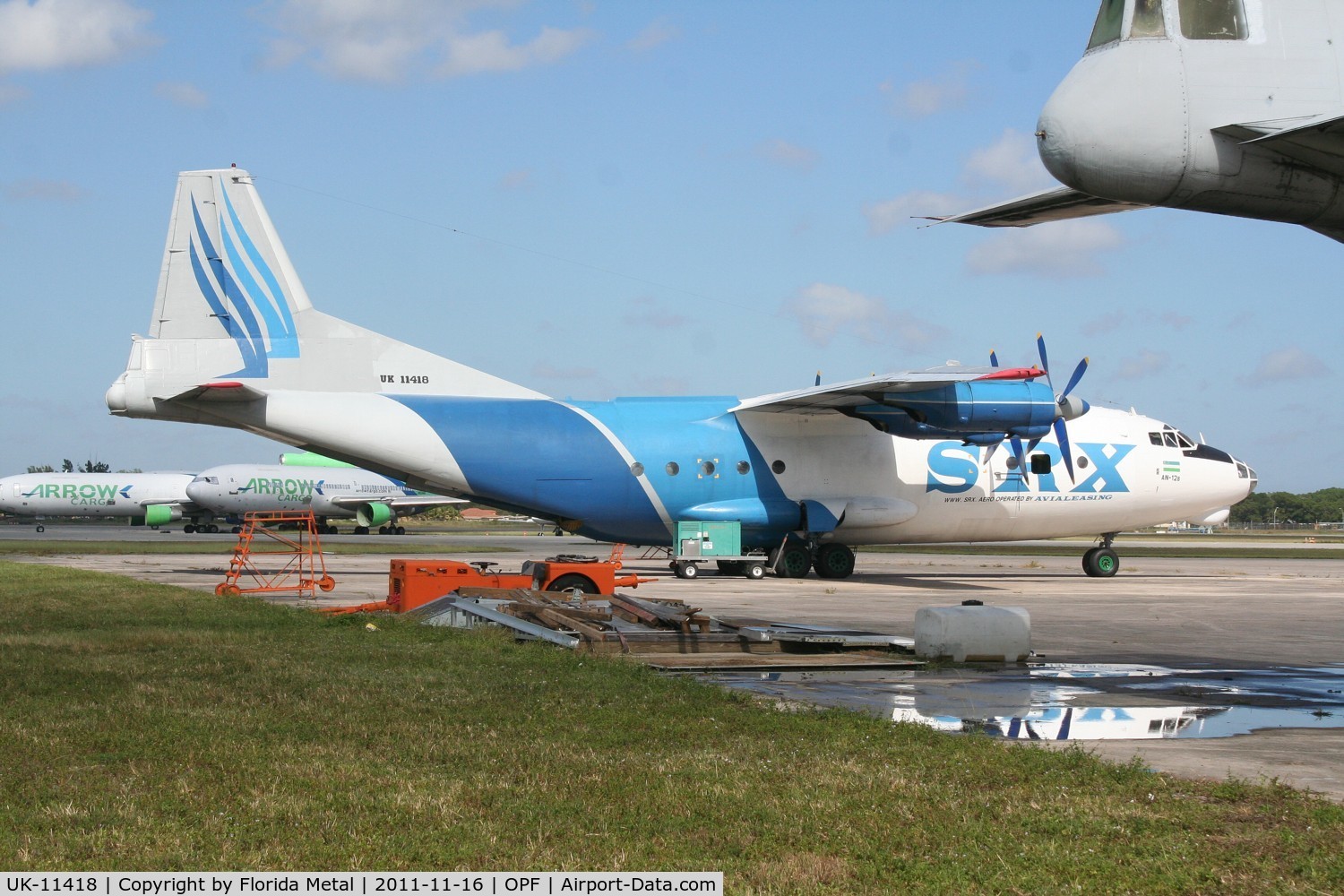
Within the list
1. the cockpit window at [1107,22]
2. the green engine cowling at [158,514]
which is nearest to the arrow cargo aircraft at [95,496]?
the green engine cowling at [158,514]

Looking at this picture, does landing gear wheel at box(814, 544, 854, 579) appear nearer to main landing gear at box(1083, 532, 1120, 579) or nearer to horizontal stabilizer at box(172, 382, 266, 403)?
main landing gear at box(1083, 532, 1120, 579)

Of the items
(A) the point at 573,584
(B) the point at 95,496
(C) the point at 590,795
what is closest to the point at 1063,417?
(A) the point at 573,584

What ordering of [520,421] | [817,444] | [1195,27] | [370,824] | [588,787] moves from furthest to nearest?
[817,444] → [520,421] → [1195,27] → [588,787] → [370,824]

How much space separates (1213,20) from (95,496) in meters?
83.5

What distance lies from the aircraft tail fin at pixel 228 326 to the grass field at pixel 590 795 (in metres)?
14.7

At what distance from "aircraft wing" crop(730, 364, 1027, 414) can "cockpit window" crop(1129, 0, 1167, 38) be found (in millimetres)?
17877

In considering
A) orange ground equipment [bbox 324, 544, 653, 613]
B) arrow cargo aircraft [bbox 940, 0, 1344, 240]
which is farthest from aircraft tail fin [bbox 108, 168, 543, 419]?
arrow cargo aircraft [bbox 940, 0, 1344, 240]

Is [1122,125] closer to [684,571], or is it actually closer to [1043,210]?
[1043,210]

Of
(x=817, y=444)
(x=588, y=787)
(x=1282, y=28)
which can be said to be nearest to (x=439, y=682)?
(x=588, y=787)

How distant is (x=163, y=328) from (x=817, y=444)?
14808 millimetres

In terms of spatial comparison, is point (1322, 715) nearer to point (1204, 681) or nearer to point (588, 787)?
point (1204, 681)

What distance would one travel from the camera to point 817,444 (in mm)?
29766

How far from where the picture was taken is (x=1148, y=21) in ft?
25.5

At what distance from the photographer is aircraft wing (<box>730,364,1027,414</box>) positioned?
85.3ft
